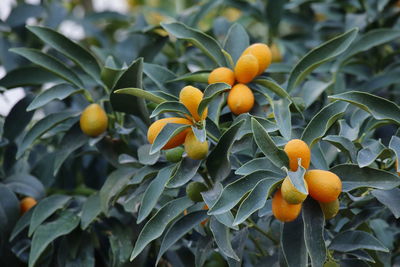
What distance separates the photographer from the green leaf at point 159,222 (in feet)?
3.28

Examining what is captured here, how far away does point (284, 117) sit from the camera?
105cm

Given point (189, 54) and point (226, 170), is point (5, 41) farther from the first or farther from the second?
point (226, 170)

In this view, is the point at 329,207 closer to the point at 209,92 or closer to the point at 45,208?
the point at 209,92

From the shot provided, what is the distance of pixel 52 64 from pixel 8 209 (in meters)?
0.31

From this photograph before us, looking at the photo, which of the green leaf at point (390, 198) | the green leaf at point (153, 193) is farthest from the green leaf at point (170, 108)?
the green leaf at point (390, 198)

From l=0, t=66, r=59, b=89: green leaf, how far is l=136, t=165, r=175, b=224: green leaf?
1.43ft

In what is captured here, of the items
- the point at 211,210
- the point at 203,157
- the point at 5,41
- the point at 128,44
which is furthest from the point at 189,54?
the point at 211,210

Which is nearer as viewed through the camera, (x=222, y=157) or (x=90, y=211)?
(x=222, y=157)

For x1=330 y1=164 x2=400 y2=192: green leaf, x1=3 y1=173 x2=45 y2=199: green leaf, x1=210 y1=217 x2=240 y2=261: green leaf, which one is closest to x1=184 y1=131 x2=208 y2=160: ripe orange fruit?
x1=210 y1=217 x2=240 y2=261: green leaf

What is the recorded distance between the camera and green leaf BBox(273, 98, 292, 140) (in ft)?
3.32

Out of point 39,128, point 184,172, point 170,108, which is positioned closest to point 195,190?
point 184,172

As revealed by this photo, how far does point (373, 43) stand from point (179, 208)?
64 cm

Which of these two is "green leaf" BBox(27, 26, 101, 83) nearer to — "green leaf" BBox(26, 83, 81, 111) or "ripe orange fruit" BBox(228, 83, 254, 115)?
"green leaf" BBox(26, 83, 81, 111)

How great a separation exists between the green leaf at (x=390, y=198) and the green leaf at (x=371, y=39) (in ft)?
1.58
